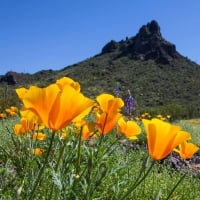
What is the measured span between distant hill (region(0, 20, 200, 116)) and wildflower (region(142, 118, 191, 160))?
61.1 metres

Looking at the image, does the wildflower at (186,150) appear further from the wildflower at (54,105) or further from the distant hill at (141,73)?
the distant hill at (141,73)

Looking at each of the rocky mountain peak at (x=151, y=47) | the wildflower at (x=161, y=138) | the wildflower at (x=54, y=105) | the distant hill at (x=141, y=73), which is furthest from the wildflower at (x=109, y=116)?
the rocky mountain peak at (x=151, y=47)

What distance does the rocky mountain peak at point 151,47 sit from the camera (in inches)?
3199

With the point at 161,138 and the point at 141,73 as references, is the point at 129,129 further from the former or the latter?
the point at 141,73

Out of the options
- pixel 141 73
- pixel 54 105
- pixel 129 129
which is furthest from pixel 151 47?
pixel 54 105

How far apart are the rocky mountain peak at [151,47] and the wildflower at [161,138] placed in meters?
78.6

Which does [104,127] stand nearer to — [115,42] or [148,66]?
[148,66]

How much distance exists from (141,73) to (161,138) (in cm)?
7595

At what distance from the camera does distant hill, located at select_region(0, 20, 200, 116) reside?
69062 millimetres

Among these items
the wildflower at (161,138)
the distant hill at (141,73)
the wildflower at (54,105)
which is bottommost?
the wildflower at (161,138)

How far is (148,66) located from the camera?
7969cm

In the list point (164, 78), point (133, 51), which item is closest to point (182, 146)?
point (164, 78)

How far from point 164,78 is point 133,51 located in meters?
13.5

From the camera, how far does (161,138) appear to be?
68.3 inches
